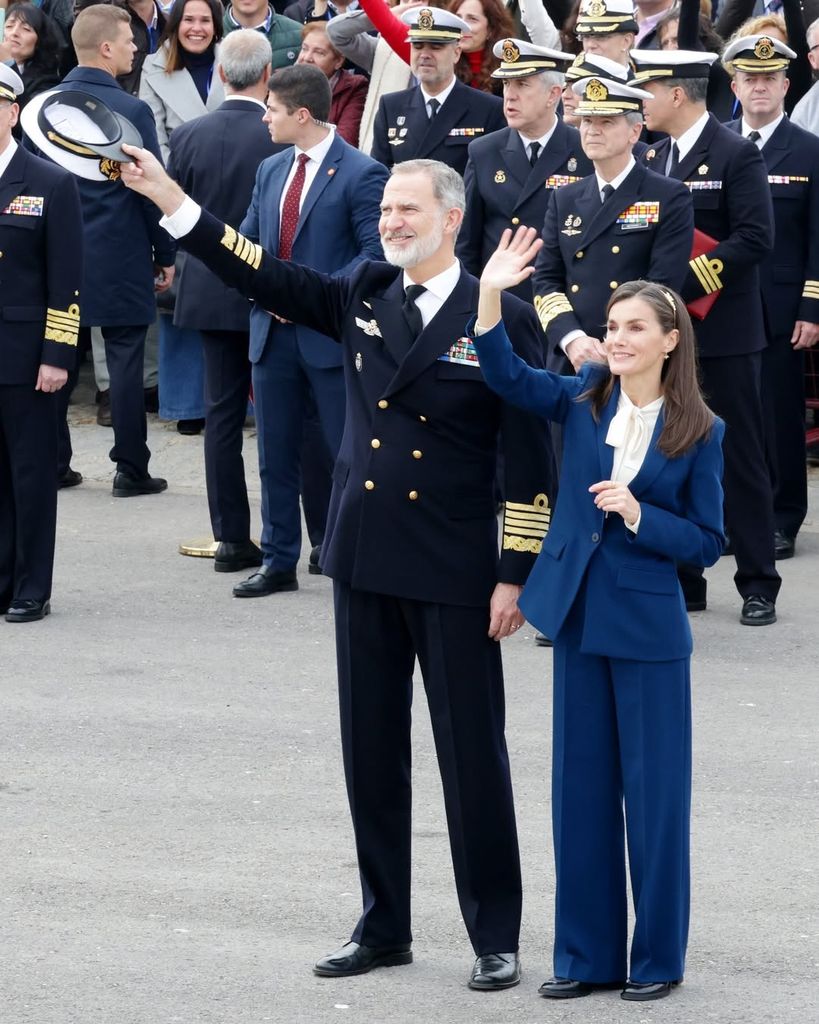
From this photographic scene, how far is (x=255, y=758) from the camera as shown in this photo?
6680 mm

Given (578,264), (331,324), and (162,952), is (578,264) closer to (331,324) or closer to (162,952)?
(331,324)

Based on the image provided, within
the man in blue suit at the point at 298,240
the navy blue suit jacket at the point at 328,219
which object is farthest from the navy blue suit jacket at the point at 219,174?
the navy blue suit jacket at the point at 328,219

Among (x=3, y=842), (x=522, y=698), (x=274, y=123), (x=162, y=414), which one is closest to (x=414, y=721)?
(x=522, y=698)

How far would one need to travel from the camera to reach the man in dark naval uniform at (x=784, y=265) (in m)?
8.98

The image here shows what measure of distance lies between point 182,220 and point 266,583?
397cm

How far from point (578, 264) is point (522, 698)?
5.55 ft

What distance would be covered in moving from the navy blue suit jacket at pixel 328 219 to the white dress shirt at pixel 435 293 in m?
3.56

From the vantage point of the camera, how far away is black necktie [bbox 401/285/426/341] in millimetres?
4953

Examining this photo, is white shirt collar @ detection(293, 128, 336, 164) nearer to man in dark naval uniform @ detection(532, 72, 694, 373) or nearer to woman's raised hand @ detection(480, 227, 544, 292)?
man in dark naval uniform @ detection(532, 72, 694, 373)

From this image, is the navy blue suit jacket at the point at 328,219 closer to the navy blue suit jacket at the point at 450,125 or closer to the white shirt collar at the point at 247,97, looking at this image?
the white shirt collar at the point at 247,97

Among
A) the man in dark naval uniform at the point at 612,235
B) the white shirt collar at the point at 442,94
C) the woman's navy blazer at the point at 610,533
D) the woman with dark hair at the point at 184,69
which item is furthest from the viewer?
the woman with dark hair at the point at 184,69

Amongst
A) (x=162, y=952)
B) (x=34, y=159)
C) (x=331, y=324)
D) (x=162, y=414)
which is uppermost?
(x=34, y=159)

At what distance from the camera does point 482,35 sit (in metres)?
10.4

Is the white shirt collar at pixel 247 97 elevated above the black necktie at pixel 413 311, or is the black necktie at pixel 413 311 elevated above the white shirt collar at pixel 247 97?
the white shirt collar at pixel 247 97
